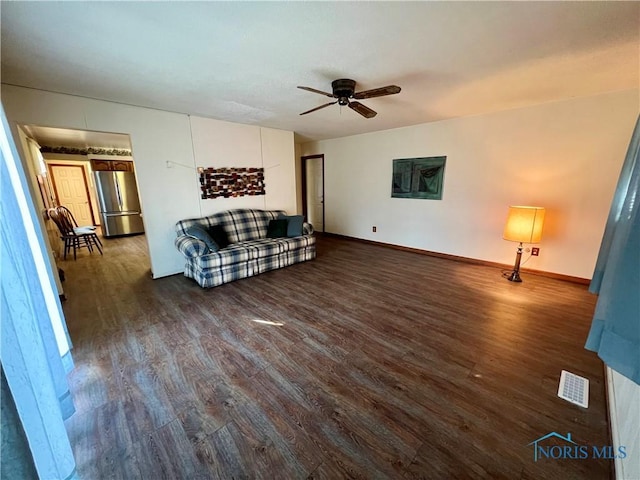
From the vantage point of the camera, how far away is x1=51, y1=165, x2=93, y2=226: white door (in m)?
7.07

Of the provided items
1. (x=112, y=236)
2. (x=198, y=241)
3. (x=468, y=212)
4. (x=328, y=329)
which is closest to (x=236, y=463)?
(x=328, y=329)

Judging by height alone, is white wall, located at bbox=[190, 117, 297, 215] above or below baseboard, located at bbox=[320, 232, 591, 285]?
above

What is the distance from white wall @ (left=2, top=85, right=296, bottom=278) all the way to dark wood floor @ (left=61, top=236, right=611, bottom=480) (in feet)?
3.53

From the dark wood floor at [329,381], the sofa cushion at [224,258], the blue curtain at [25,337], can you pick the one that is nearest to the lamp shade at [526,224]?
the dark wood floor at [329,381]

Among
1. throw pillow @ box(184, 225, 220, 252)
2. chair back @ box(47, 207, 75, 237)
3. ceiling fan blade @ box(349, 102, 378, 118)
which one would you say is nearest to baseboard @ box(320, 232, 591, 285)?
ceiling fan blade @ box(349, 102, 378, 118)

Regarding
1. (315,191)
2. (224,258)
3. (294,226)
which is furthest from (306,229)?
(315,191)

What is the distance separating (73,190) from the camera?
7.33 m

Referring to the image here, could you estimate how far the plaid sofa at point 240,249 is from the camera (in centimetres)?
330

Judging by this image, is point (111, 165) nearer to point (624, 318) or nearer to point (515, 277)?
point (624, 318)

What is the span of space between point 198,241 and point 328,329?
2131 millimetres

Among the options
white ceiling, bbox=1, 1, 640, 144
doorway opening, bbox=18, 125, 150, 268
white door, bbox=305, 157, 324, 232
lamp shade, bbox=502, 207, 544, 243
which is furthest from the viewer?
white door, bbox=305, 157, 324, 232

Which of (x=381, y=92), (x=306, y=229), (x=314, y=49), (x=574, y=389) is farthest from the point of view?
(x=306, y=229)

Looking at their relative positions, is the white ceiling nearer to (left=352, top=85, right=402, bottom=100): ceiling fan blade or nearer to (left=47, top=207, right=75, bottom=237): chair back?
(left=352, top=85, right=402, bottom=100): ceiling fan blade

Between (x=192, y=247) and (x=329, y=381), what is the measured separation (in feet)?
8.00
